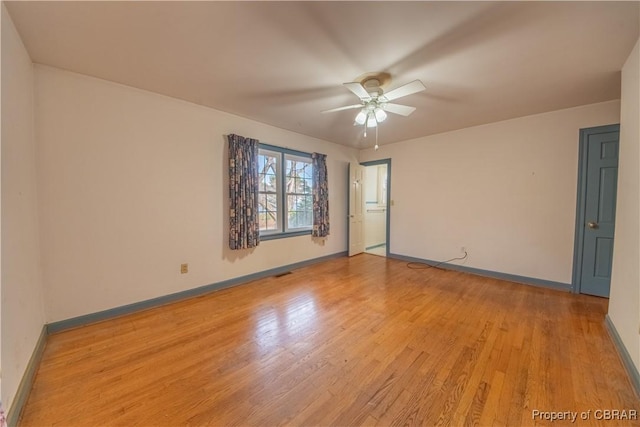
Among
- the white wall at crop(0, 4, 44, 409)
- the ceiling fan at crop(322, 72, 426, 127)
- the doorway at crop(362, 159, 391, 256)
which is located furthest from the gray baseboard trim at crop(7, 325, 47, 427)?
the doorway at crop(362, 159, 391, 256)

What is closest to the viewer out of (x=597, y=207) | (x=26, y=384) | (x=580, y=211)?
(x=26, y=384)

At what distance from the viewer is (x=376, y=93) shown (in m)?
2.43

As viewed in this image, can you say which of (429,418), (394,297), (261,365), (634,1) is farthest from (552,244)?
(261,365)

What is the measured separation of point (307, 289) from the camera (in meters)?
3.28

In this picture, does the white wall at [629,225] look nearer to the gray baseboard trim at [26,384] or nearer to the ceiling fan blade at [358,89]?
the ceiling fan blade at [358,89]

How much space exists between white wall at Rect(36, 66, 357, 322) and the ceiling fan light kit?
71.6 inches

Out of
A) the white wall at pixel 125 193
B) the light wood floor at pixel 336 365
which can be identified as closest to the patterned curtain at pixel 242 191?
the white wall at pixel 125 193

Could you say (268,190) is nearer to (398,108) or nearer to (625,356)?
(398,108)

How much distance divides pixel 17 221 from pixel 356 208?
15.3ft

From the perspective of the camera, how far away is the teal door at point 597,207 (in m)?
2.87

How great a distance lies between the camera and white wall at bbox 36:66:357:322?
7.17 feet

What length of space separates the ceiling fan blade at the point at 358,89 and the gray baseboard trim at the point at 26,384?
2978mm

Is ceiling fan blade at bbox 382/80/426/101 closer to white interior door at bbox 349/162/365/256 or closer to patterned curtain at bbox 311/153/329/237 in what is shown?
patterned curtain at bbox 311/153/329/237

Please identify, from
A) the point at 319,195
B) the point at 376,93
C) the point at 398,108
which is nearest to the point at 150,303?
the point at 319,195
